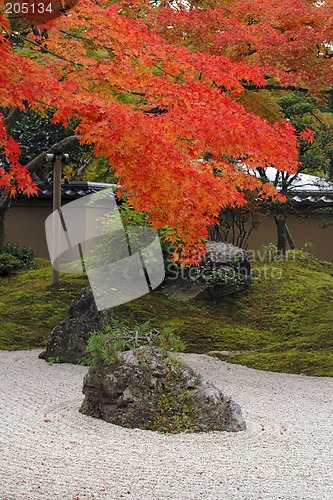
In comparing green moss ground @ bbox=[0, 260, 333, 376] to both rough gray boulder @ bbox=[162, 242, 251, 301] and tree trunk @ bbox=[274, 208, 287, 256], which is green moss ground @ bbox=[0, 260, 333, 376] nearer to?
rough gray boulder @ bbox=[162, 242, 251, 301]

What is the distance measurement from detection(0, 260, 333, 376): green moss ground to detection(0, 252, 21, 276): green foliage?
1.37ft

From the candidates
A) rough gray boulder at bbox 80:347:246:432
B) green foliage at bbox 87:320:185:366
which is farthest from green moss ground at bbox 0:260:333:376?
rough gray boulder at bbox 80:347:246:432

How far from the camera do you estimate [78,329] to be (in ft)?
35.8

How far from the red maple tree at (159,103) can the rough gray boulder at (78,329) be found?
205cm

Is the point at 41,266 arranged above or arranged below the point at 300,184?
below

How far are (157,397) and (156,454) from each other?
3.17 ft

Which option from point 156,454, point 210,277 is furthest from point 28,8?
point 210,277

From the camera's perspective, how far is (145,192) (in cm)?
853

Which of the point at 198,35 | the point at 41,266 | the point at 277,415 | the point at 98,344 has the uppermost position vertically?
the point at 198,35

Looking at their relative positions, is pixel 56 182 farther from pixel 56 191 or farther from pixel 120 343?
pixel 120 343

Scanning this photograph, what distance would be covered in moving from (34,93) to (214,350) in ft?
20.7

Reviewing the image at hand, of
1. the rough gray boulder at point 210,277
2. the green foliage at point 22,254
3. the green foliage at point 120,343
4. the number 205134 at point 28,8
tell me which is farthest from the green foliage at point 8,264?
the number 205134 at point 28,8

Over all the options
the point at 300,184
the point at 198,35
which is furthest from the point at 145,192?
the point at 300,184

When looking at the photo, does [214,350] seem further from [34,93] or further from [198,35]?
[34,93]
